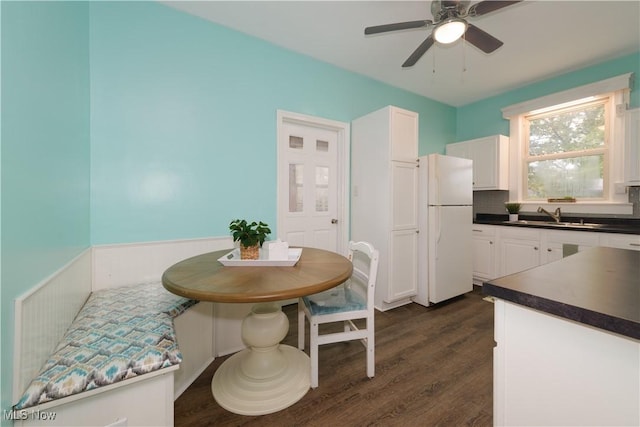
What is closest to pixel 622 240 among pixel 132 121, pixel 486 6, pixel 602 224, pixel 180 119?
pixel 602 224

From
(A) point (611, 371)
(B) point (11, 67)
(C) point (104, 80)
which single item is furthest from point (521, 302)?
(C) point (104, 80)

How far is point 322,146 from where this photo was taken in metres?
2.94

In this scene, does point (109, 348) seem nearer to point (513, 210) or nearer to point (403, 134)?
point (403, 134)

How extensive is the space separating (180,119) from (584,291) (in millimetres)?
2549

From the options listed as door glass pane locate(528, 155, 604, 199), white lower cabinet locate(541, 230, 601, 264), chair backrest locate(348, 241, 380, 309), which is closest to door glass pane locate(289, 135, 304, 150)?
chair backrest locate(348, 241, 380, 309)

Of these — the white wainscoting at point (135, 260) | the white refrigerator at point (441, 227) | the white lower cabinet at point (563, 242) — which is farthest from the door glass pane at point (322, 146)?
the white lower cabinet at point (563, 242)

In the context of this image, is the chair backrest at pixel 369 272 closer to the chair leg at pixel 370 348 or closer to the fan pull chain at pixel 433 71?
the chair leg at pixel 370 348

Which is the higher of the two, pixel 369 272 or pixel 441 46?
pixel 441 46

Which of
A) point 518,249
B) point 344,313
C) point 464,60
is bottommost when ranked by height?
point 344,313

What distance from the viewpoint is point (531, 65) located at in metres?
2.94

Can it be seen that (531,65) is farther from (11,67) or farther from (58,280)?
(58,280)

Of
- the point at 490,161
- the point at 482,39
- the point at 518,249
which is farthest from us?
the point at 490,161

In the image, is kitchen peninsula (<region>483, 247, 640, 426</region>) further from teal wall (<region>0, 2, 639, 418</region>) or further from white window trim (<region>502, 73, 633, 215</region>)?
white window trim (<region>502, 73, 633, 215</region>)

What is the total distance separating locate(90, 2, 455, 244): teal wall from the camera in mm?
1802
